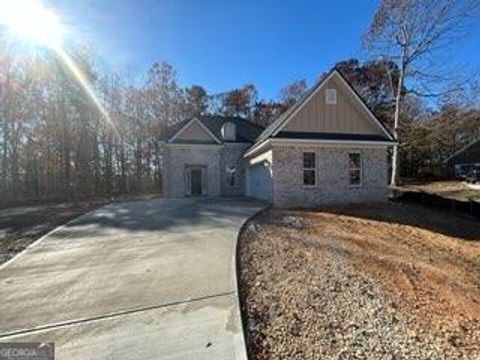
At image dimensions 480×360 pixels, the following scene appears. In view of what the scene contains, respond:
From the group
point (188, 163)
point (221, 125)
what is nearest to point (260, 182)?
point (188, 163)

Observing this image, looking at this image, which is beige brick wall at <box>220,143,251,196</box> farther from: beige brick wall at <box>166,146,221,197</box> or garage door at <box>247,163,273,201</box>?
garage door at <box>247,163,273,201</box>

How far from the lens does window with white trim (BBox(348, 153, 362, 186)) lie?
65.4 feet

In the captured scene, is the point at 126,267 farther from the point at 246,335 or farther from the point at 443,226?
the point at 443,226

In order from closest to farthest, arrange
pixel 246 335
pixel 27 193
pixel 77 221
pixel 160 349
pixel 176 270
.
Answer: pixel 160 349 < pixel 246 335 < pixel 176 270 < pixel 77 221 < pixel 27 193

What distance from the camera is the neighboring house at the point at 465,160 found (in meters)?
40.7

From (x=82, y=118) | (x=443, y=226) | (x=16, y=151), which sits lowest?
(x=443, y=226)

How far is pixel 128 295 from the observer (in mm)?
7039

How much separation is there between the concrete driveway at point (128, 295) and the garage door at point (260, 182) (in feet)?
24.2

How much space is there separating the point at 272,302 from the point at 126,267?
11.6 ft

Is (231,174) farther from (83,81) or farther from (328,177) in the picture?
(83,81)

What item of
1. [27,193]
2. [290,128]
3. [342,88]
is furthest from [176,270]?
[27,193]

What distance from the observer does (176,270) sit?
843cm

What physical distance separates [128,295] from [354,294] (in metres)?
3.61

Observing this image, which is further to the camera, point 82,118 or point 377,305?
point 82,118
